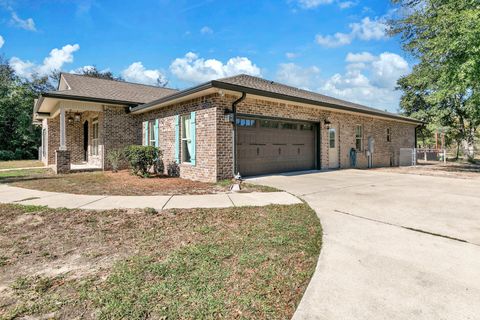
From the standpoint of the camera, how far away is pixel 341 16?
11258mm

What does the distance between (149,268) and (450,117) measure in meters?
27.4

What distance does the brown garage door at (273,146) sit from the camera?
918cm

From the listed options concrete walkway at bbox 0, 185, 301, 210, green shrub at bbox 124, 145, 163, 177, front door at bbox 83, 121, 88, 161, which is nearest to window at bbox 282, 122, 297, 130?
concrete walkway at bbox 0, 185, 301, 210

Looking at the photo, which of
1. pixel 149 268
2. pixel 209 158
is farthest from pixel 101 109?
pixel 149 268

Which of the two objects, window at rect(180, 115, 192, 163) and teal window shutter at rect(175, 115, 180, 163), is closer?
window at rect(180, 115, 192, 163)

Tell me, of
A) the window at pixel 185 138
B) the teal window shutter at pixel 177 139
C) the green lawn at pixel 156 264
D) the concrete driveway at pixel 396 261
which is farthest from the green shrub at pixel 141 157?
the concrete driveway at pixel 396 261

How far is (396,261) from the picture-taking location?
2.82 m

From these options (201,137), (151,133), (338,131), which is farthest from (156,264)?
(338,131)

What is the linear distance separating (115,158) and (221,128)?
5.95 meters

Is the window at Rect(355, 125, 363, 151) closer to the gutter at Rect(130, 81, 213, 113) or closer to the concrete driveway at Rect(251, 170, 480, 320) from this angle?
the concrete driveway at Rect(251, 170, 480, 320)

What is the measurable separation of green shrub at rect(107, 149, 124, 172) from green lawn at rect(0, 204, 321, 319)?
6.93 m

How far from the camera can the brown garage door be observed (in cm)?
918

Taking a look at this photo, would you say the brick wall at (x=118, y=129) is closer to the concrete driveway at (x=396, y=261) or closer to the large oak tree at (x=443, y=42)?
the concrete driveway at (x=396, y=261)

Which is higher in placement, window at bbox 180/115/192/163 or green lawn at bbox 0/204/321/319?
window at bbox 180/115/192/163
